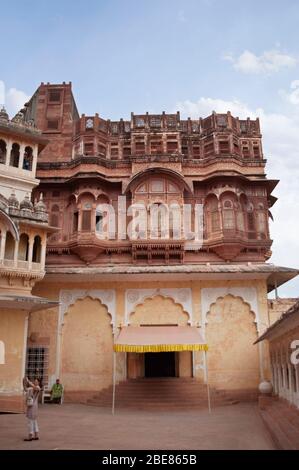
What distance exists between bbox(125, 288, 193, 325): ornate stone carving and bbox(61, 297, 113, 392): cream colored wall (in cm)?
114

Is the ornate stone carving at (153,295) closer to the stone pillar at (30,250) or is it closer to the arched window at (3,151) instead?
the stone pillar at (30,250)

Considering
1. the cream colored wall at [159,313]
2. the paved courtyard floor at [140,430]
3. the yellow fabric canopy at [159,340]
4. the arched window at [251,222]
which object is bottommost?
the paved courtyard floor at [140,430]

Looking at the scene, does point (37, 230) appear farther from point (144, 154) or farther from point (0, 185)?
point (144, 154)

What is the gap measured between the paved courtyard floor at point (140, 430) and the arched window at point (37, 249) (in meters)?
6.00

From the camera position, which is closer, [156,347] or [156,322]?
[156,347]

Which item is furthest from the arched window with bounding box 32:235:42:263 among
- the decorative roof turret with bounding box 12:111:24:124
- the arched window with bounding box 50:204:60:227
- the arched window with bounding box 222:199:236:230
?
the arched window with bounding box 222:199:236:230

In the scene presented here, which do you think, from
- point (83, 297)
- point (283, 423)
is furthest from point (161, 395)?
point (283, 423)

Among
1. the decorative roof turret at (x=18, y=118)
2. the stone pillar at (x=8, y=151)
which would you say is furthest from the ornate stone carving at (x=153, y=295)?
the decorative roof turret at (x=18, y=118)

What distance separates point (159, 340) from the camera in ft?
56.6

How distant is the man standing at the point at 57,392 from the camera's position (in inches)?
730

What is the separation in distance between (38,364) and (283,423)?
12122 millimetres

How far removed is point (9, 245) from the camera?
57.1 ft

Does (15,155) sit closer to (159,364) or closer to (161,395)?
(161,395)

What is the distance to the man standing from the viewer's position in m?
18.5
